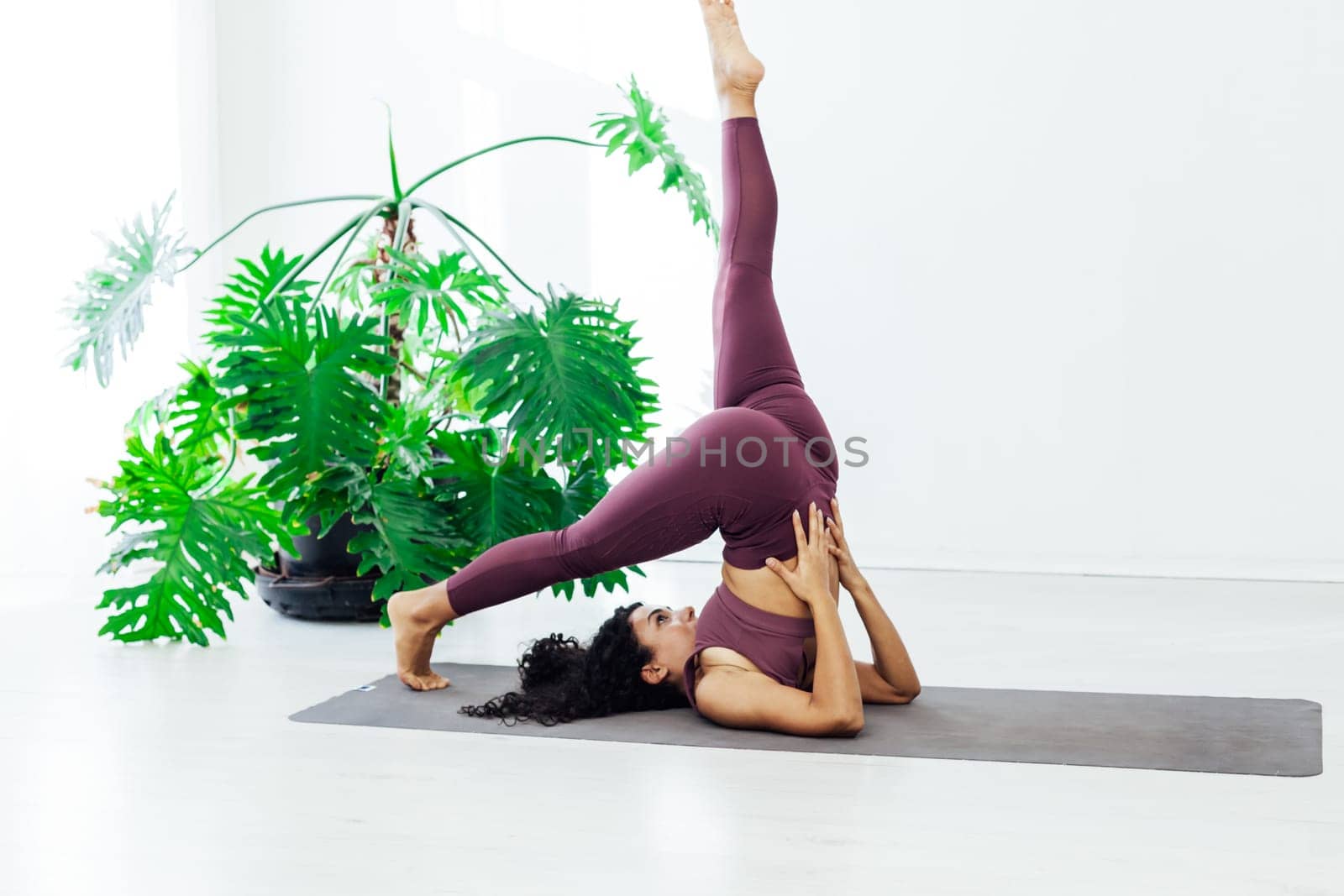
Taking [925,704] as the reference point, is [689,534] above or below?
above

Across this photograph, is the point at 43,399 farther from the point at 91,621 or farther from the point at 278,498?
the point at 278,498

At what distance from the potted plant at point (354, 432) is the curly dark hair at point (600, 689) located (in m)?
0.63

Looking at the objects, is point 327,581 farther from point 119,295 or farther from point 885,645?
point 885,645

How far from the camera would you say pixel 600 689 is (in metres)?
2.54

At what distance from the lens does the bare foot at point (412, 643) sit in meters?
2.68

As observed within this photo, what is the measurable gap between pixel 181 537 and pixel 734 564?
1.48m

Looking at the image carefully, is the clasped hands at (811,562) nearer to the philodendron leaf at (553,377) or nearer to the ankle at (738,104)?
the philodendron leaf at (553,377)

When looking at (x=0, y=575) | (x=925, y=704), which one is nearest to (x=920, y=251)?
(x=925, y=704)

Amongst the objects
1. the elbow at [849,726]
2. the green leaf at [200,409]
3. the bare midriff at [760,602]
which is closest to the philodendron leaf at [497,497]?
the green leaf at [200,409]

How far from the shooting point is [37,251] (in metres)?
4.23

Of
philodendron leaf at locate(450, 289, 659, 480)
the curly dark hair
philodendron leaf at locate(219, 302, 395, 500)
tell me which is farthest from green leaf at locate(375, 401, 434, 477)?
the curly dark hair

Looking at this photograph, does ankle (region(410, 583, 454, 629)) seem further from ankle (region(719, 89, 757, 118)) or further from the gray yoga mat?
ankle (region(719, 89, 757, 118))

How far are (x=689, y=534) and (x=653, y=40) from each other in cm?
288

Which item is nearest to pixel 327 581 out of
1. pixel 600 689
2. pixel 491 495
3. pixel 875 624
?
pixel 491 495
